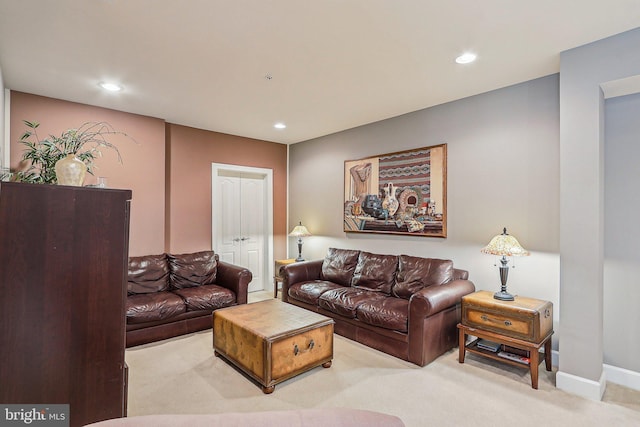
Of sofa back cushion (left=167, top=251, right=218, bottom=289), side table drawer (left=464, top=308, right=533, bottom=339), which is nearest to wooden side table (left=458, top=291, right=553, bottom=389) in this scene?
side table drawer (left=464, top=308, right=533, bottom=339)

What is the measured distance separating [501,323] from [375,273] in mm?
1501

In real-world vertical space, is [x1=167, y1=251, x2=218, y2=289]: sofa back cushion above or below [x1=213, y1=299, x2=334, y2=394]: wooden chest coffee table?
above

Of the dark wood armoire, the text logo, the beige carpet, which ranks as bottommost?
the beige carpet

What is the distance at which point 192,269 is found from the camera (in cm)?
421

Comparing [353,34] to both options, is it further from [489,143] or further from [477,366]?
[477,366]

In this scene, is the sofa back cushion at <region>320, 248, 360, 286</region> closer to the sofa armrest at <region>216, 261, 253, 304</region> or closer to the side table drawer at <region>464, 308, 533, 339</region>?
the sofa armrest at <region>216, 261, 253, 304</region>

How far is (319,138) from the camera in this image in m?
5.46

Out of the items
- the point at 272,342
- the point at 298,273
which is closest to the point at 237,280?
the point at 298,273

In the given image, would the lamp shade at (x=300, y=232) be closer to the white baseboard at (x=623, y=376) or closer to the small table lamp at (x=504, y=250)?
the small table lamp at (x=504, y=250)

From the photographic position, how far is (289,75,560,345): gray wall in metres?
3.04

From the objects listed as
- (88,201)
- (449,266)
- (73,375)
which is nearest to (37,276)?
(88,201)

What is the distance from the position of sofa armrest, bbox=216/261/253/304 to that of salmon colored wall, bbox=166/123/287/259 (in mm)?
956

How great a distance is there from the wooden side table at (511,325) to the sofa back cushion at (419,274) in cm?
44

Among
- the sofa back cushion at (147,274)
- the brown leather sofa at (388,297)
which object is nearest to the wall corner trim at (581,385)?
the brown leather sofa at (388,297)
